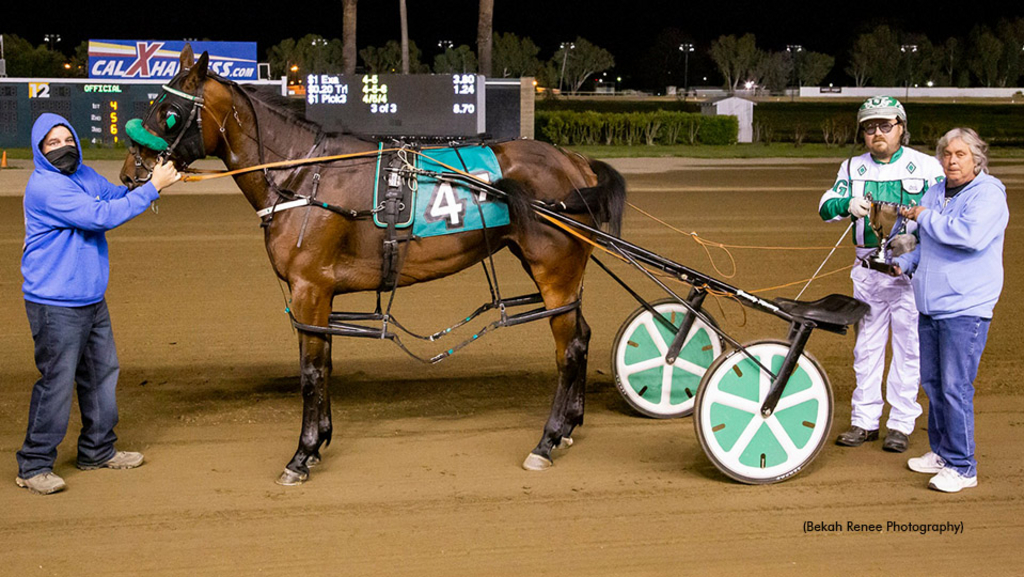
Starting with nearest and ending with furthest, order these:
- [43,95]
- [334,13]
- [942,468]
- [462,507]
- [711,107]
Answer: [462,507] < [942,468] < [43,95] < [711,107] < [334,13]

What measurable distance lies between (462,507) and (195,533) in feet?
3.79

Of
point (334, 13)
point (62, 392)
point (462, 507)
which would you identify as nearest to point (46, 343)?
point (62, 392)

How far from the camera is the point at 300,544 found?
13.7ft

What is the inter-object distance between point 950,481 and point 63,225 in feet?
14.1

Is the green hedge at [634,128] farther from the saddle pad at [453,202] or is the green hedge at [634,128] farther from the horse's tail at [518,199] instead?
the horse's tail at [518,199]

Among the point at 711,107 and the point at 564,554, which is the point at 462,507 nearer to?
the point at 564,554

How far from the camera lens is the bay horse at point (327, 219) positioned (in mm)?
5023

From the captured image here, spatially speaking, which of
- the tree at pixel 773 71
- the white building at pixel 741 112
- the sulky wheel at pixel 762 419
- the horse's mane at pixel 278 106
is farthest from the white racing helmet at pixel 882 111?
the tree at pixel 773 71

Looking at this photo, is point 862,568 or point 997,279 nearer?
point 862,568

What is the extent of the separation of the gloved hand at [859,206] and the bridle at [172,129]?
3237mm

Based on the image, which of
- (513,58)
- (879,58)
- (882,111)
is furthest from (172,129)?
(879,58)

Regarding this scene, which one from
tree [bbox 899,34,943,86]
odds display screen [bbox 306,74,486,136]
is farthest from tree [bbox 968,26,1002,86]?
odds display screen [bbox 306,74,486,136]

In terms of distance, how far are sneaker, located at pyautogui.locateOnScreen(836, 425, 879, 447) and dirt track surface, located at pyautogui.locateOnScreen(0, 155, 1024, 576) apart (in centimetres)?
10

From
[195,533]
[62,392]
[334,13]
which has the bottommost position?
[195,533]
